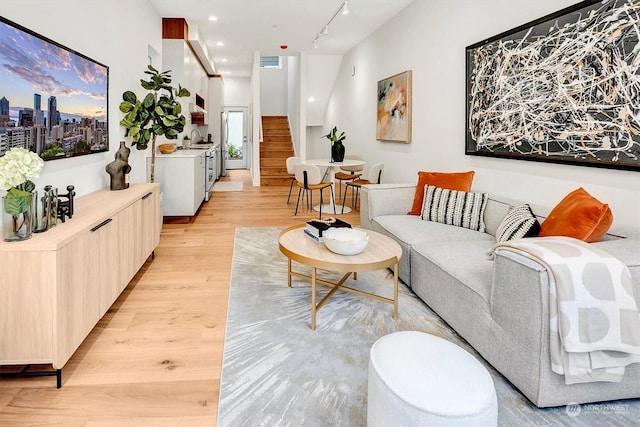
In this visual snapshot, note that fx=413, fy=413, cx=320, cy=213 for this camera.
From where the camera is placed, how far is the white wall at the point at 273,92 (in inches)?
490

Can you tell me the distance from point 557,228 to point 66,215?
2825 mm

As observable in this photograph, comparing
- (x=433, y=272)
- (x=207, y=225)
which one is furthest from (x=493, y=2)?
(x=207, y=225)

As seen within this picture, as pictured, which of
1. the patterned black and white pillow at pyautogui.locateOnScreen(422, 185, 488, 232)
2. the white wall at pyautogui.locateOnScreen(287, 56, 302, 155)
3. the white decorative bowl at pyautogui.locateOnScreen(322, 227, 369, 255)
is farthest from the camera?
the white wall at pyautogui.locateOnScreen(287, 56, 302, 155)

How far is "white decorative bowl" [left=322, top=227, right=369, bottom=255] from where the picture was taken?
2.59 metres

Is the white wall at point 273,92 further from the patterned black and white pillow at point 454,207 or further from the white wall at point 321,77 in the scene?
the patterned black and white pillow at point 454,207

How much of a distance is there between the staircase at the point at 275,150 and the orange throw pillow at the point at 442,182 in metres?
5.61

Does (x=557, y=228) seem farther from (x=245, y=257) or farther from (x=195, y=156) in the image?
(x=195, y=156)

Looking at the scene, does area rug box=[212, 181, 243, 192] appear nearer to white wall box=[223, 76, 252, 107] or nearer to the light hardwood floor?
white wall box=[223, 76, 252, 107]

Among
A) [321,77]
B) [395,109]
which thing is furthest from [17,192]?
[321,77]

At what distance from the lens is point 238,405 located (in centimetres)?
182

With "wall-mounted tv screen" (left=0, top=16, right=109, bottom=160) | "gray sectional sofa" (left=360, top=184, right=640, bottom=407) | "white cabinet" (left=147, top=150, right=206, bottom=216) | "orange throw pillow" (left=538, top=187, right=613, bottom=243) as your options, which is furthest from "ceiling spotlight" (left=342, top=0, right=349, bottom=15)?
"orange throw pillow" (left=538, top=187, right=613, bottom=243)

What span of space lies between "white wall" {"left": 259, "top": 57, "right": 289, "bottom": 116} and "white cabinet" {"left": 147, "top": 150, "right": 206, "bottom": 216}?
7.40 m

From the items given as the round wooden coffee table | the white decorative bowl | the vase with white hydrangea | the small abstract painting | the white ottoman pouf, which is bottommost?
the white ottoman pouf

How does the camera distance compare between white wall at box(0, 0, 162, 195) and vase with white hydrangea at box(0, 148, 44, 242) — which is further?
white wall at box(0, 0, 162, 195)
